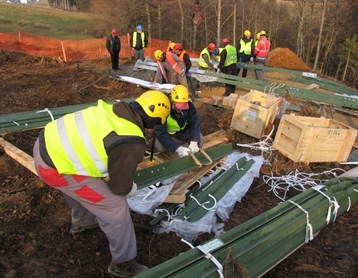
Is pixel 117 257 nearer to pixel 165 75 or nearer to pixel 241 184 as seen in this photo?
pixel 241 184

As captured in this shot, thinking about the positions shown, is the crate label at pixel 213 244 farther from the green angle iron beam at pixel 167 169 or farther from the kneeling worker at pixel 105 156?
Result: the green angle iron beam at pixel 167 169

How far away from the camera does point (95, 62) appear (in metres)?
15.2

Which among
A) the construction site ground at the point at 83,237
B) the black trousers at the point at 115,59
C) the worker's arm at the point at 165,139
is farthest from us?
the black trousers at the point at 115,59

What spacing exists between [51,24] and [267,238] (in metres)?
42.0

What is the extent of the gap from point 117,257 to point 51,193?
1.76 m

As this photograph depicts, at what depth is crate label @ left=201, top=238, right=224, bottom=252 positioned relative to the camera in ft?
8.53

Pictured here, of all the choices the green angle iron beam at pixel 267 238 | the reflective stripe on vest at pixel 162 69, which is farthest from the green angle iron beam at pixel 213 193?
the reflective stripe on vest at pixel 162 69

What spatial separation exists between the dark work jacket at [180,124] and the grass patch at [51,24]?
30116mm

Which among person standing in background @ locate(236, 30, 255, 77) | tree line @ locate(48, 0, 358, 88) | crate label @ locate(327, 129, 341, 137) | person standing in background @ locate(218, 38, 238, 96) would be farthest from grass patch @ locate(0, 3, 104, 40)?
crate label @ locate(327, 129, 341, 137)

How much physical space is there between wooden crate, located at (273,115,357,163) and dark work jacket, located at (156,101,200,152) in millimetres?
1869

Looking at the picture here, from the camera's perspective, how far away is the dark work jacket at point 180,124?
4.15 m

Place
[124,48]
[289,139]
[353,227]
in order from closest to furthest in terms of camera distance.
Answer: [353,227]
[289,139]
[124,48]

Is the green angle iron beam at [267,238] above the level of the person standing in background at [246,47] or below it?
below

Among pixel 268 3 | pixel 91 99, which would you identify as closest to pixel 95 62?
pixel 91 99
